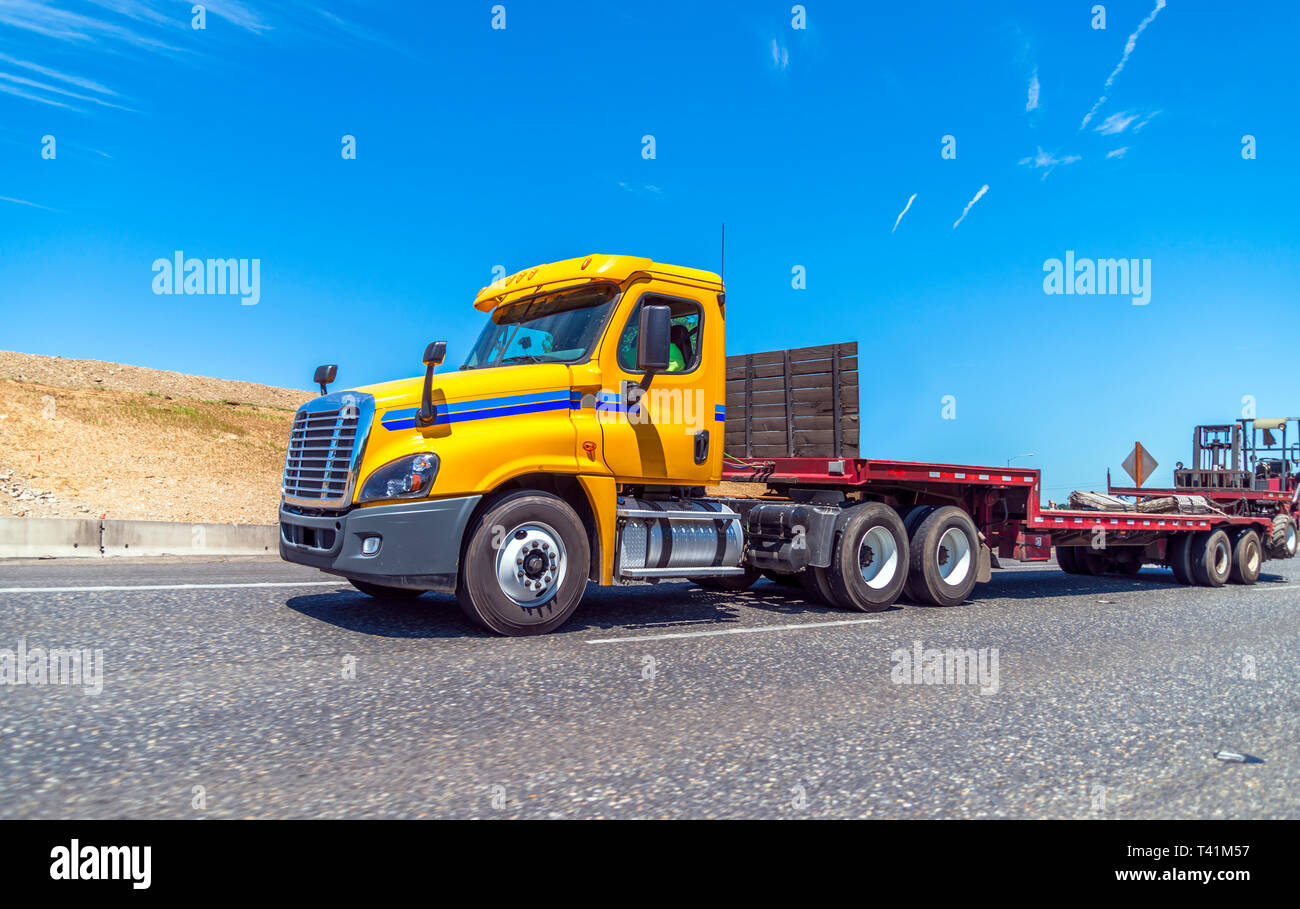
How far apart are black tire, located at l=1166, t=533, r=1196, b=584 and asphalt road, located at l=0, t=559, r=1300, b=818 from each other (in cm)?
560

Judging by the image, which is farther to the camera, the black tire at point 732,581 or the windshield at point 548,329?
the black tire at point 732,581

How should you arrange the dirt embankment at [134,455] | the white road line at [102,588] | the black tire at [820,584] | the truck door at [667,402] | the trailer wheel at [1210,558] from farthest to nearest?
the dirt embankment at [134,455]
the trailer wheel at [1210,558]
the black tire at [820,584]
the white road line at [102,588]
the truck door at [667,402]

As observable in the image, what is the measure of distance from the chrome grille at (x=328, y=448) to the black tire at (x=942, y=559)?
568cm

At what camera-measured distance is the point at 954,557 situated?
9.13 m

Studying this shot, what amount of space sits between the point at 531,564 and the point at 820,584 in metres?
3.35

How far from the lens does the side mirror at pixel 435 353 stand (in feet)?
18.7

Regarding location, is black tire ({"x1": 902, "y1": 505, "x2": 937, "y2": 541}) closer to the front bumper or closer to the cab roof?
the cab roof

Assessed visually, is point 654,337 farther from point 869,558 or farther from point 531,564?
point 869,558

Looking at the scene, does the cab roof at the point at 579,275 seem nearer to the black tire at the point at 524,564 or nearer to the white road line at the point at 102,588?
the black tire at the point at 524,564

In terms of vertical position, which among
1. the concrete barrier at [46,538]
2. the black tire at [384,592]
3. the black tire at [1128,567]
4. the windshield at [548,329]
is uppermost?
the windshield at [548,329]

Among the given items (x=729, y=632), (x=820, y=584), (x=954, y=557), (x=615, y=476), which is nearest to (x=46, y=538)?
(x=615, y=476)

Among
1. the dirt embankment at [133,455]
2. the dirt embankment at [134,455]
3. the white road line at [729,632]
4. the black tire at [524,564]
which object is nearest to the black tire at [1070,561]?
the dirt embankment at [134,455]
